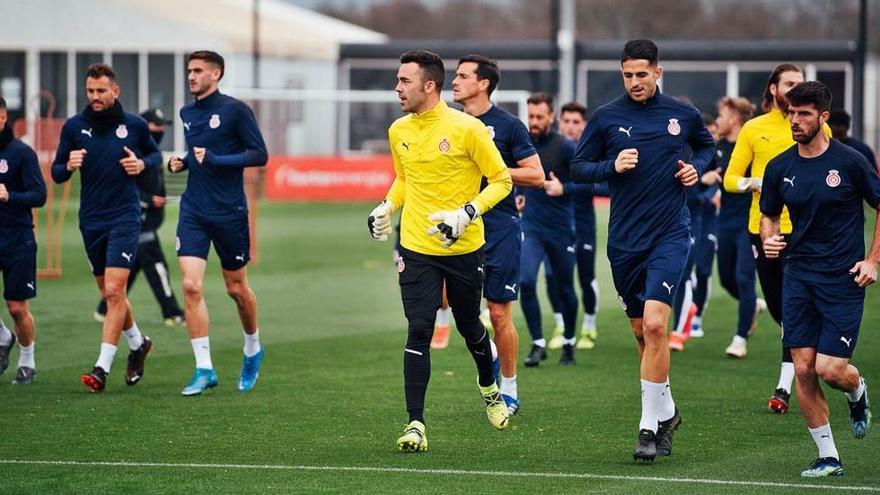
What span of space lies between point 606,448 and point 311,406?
2369mm

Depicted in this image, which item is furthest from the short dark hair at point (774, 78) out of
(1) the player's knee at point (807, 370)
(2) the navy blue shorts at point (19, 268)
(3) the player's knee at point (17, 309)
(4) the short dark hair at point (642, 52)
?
(3) the player's knee at point (17, 309)

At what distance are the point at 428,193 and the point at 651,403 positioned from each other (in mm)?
1695

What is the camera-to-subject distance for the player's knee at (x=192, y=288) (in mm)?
10875

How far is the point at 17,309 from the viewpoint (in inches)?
452

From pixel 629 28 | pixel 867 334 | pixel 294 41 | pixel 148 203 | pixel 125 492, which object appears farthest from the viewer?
pixel 629 28

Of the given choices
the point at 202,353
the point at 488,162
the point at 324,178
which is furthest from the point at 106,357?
the point at 324,178

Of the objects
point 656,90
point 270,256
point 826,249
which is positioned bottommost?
point 270,256

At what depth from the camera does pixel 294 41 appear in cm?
4650

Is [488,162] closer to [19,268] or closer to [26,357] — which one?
[19,268]

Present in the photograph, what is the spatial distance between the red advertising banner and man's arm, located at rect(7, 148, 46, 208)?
25.3 metres

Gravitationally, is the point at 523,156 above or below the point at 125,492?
above

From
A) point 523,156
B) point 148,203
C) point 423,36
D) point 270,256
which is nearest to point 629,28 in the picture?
point 423,36

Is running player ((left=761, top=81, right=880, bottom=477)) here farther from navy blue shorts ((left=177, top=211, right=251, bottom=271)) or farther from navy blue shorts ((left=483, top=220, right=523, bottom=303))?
navy blue shorts ((left=177, top=211, right=251, bottom=271))

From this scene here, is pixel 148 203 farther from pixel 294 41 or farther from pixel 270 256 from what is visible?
pixel 294 41
